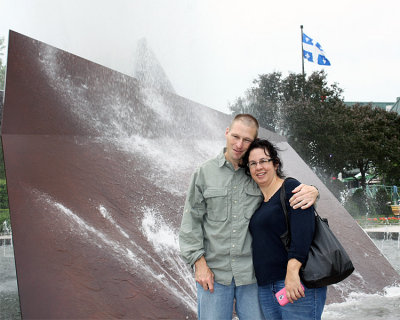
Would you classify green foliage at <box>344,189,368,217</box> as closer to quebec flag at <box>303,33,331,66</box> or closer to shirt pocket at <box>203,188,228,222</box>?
quebec flag at <box>303,33,331,66</box>

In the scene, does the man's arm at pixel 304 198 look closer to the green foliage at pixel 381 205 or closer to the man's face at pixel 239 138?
the man's face at pixel 239 138

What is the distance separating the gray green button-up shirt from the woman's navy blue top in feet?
0.19

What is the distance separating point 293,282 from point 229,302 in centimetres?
35

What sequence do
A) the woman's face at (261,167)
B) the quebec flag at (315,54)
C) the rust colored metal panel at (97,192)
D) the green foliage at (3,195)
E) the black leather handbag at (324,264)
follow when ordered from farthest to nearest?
the quebec flag at (315,54), the green foliage at (3,195), the rust colored metal panel at (97,192), the woman's face at (261,167), the black leather handbag at (324,264)

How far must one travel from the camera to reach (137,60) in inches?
256

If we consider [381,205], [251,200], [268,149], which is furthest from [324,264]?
[381,205]

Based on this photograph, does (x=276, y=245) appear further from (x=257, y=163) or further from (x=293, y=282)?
(x=257, y=163)

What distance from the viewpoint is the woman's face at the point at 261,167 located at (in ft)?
6.09

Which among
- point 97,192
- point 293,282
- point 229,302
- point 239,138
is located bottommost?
point 229,302

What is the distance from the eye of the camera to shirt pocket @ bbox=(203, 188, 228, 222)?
1915mm

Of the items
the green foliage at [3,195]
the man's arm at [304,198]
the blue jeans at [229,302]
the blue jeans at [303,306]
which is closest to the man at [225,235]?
the blue jeans at [229,302]

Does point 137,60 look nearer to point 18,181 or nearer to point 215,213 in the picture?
point 18,181

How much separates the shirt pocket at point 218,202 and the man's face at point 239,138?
167 mm

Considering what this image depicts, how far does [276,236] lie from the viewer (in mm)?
1787
